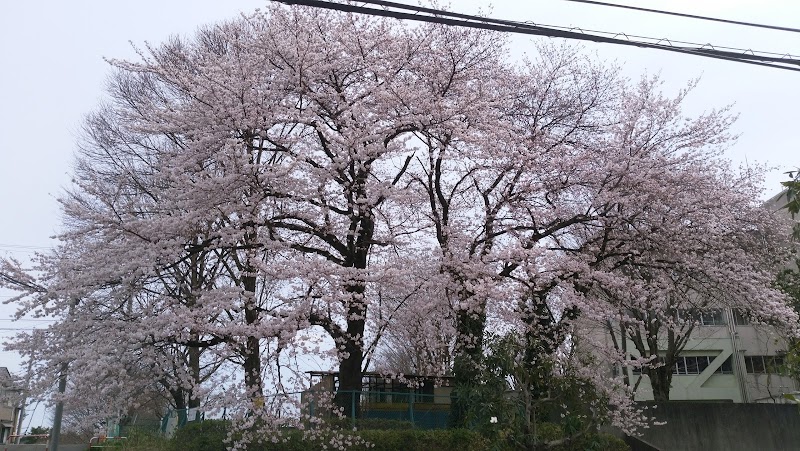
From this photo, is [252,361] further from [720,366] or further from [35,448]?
[720,366]

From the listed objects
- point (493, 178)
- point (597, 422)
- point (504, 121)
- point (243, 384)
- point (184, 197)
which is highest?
point (504, 121)

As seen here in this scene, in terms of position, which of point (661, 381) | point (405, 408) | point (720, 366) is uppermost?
point (720, 366)

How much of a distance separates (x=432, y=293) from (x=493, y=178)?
9.99 feet

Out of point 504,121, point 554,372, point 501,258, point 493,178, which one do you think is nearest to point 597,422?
point 554,372

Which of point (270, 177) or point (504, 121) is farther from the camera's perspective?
point (504, 121)

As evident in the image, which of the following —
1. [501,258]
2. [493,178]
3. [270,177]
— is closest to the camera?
[270,177]

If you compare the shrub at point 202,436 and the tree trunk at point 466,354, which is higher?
the tree trunk at point 466,354

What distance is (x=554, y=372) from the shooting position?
34.3 ft

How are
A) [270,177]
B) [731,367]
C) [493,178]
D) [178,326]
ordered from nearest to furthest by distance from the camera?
[178,326] < [270,177] < [493,178] < [731,367]

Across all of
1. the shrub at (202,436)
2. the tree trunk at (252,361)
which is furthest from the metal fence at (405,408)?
the shrub at (202,436)

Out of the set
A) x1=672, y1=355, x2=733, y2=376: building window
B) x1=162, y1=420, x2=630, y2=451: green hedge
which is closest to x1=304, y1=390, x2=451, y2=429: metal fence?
x1=162, y1=420, x2=630, y2=451: green hedge

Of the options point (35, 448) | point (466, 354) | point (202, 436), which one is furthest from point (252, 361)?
point (35, 448)

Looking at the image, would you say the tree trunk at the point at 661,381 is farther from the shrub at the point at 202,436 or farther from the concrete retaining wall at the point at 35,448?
the concrete retaining wall at the point at 35,448

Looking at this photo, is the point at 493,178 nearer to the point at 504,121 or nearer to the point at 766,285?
the point at 504,121
